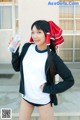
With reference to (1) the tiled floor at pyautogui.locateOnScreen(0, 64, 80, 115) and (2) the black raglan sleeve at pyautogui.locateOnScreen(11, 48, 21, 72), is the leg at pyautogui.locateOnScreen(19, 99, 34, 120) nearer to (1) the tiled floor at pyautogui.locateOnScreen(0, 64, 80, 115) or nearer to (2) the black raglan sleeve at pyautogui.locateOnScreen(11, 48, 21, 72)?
(2) the black raglan sleeve at pyautogui.locateOnScreen(11, 48, 21, 72)

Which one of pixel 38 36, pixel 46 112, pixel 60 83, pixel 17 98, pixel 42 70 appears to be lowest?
pixel 17 98

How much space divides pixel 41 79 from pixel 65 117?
1679mm

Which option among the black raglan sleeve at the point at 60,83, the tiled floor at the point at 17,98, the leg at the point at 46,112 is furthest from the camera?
the tiled floor at the point at 17,98

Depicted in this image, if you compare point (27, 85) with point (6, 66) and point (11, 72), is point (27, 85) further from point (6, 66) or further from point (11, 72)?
point (6, 66)

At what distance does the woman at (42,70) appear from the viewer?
9.74ft

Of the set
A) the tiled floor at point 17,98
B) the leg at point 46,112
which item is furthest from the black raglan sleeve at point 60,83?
the tiled floor at point 17,98

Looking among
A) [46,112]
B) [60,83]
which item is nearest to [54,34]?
[60,83]

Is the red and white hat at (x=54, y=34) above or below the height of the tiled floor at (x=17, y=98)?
above

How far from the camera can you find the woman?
2.97 m

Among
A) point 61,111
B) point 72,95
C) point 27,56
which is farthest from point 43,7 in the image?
point 27,56

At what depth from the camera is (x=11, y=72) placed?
7688 millimetres

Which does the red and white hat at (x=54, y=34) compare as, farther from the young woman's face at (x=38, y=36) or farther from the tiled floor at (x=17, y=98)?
the tiled floor at (x=17, y=98)

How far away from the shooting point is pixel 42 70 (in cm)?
299

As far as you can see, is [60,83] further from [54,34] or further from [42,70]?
[54,34]
